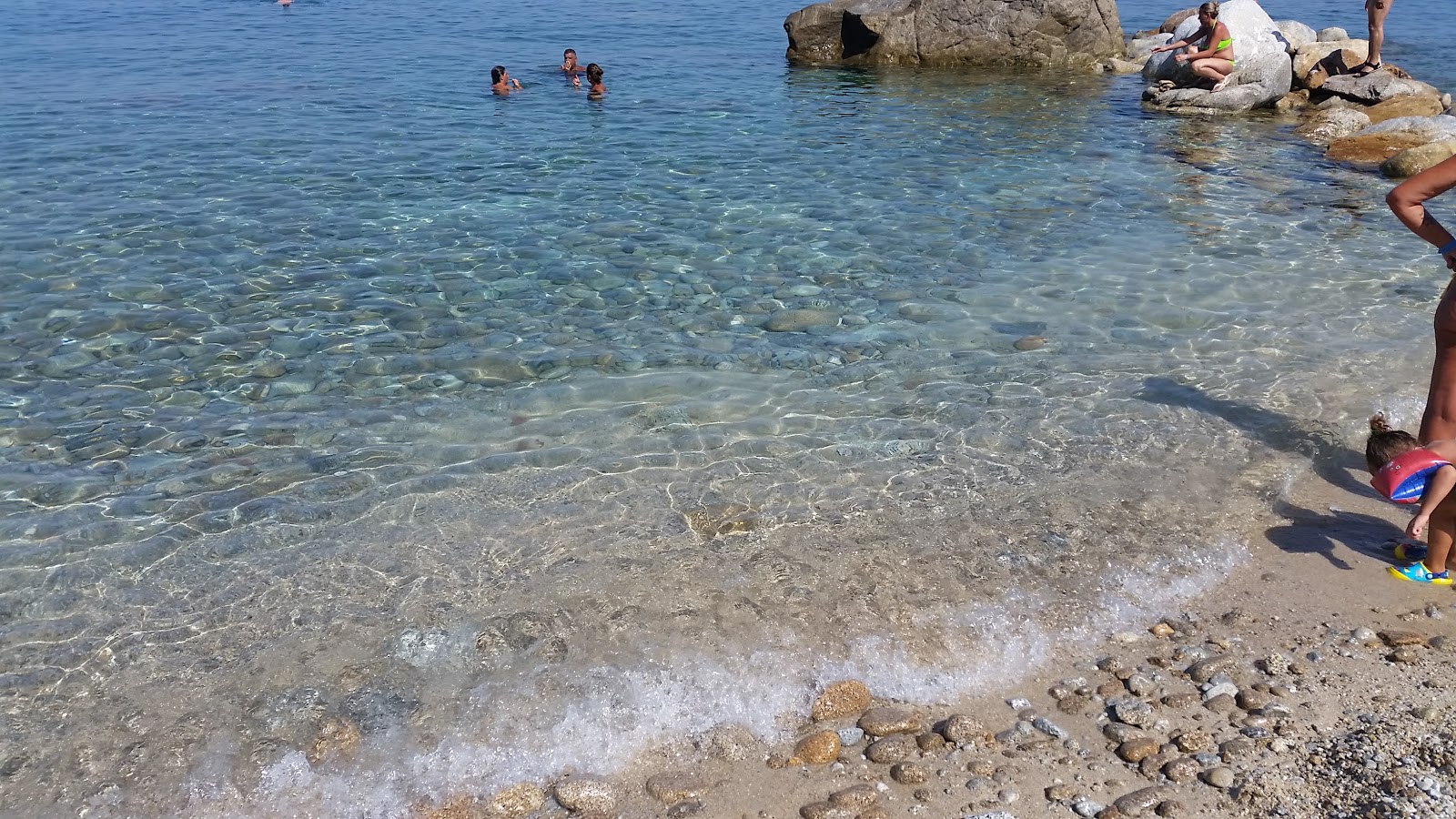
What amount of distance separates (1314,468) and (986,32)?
51.8 ft

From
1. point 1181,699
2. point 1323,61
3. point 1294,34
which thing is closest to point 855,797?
point 1181,699

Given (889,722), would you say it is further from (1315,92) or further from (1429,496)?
(1315,92)

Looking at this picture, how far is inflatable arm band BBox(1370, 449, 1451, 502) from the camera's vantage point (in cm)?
529

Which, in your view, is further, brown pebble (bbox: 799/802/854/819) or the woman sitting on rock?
the woman sitting on rock

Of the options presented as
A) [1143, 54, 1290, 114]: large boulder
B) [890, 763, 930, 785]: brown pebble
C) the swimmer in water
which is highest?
the swimmer in water

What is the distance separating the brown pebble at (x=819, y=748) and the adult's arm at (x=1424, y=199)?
12.9 ft

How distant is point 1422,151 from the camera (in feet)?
42.8

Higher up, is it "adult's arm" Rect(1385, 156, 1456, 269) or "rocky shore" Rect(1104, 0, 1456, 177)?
"rocky shore" Rect(1104, 0, 1456, 177)

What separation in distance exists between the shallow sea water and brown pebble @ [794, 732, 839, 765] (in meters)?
0.21

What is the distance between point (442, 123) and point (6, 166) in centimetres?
560

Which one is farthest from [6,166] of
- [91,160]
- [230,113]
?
[230,113]

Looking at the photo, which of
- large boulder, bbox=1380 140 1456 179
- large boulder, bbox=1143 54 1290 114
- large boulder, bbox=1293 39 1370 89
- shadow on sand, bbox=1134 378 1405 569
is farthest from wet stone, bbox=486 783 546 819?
large boulder, bbox=1293 39 1370 89

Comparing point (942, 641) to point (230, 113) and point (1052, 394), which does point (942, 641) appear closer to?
point (1052, 394)

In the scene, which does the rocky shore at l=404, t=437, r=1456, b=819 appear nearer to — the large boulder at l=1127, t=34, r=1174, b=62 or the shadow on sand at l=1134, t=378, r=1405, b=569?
the shadow on sand at l=1134, t=378, r=1405, b=569
